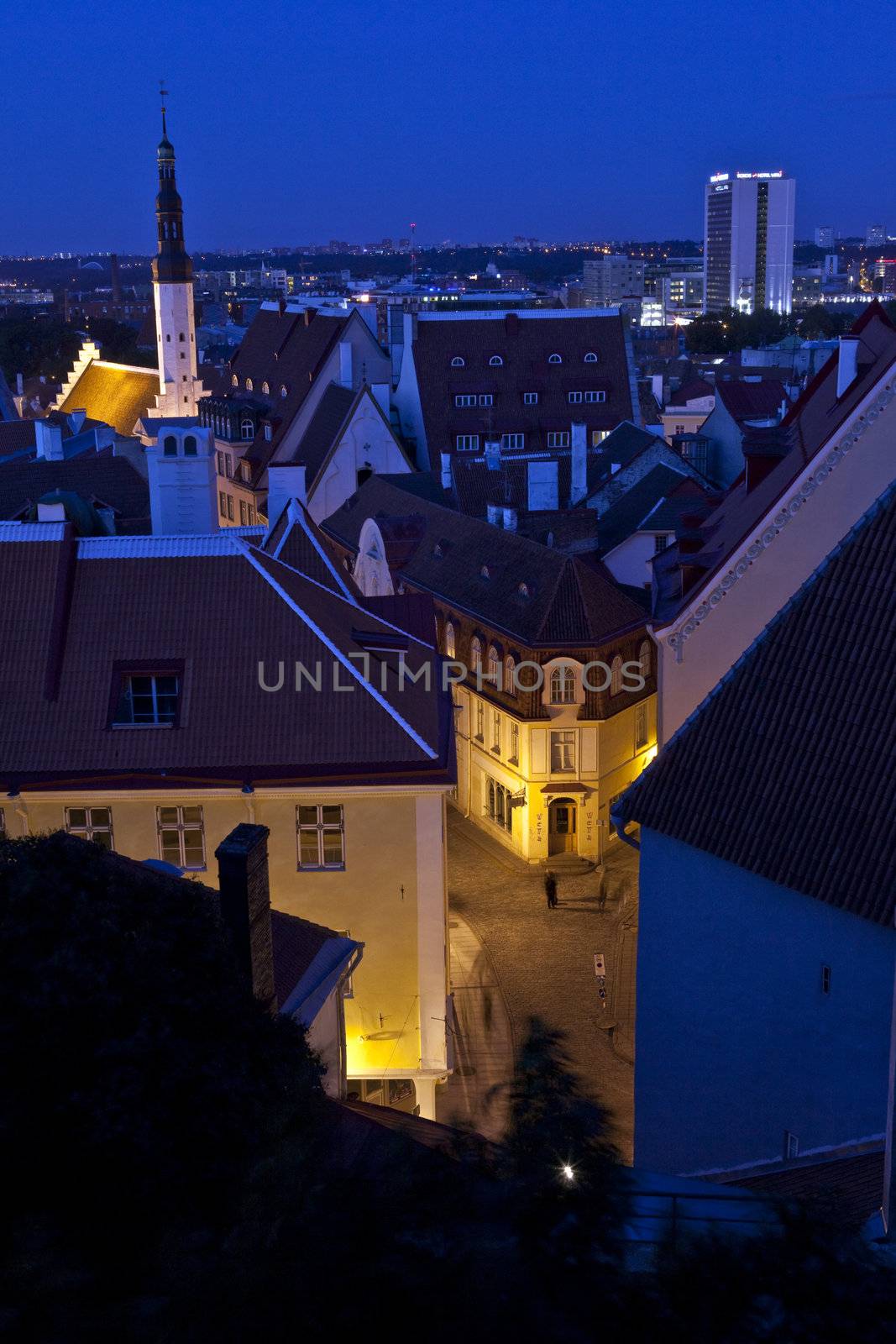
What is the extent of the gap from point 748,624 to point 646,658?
1299 cm

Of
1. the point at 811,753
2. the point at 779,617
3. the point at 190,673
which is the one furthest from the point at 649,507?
the point at 811,753

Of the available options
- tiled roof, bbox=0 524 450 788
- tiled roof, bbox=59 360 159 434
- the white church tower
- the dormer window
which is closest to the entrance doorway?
tiled roof, bbox=0 524 450 788

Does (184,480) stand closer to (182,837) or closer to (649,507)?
(182,837)

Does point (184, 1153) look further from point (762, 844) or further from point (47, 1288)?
point (762, 844)

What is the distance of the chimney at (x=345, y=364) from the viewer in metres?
61.9

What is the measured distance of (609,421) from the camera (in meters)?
62.4

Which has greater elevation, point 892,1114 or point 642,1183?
point 642,1183

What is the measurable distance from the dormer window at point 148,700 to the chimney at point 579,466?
2654 cm

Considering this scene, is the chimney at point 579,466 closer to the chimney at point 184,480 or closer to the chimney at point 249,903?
the chimney at point 184,480

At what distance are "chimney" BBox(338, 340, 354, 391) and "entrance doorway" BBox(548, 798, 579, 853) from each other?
29922 mm

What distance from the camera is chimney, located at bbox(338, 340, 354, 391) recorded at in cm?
6188

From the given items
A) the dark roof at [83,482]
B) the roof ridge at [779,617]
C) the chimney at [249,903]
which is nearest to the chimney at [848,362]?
the roof ridge at [779,617]

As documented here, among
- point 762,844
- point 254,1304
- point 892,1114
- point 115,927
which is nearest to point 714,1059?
point 762,844

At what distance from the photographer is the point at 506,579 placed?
38500mm
